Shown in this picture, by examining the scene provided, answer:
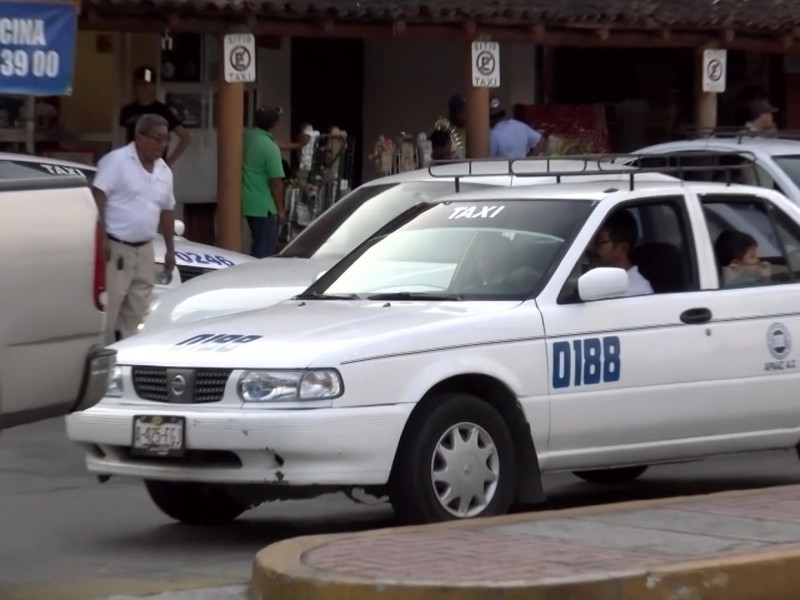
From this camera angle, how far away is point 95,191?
513 inches

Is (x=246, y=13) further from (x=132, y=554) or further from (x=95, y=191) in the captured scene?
(x=132, y=554)

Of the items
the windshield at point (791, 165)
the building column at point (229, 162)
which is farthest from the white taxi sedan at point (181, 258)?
the windshield at point (791, 165)

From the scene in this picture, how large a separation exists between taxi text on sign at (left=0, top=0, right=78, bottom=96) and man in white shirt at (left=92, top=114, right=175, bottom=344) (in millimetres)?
2431

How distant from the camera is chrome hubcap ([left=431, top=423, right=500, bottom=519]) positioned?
8289 mm

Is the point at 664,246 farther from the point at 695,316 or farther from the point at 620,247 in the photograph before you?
the point at 695,316

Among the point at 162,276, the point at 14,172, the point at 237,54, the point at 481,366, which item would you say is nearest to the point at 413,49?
the point at 237,54

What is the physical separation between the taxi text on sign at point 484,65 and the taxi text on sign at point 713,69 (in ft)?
9.46

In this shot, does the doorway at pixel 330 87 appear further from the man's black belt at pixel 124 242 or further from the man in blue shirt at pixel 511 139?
the man's black belt at pixel 124 242

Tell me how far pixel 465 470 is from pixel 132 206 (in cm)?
533

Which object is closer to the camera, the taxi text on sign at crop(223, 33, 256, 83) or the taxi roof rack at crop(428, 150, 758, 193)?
the taxi roof rack at crop(428, 150, 758, 193)

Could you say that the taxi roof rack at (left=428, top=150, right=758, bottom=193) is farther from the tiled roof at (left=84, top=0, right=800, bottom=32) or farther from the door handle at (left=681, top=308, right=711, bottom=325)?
the tiled roof at (left=84, top=0, right=800, bottom=32)

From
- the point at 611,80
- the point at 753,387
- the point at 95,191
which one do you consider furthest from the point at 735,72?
the point at 753,387

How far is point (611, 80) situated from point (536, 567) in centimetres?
1707

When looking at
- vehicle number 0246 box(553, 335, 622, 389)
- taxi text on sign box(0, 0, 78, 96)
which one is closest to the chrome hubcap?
vehicle number 0246 box(553, 335, 622, 389)
